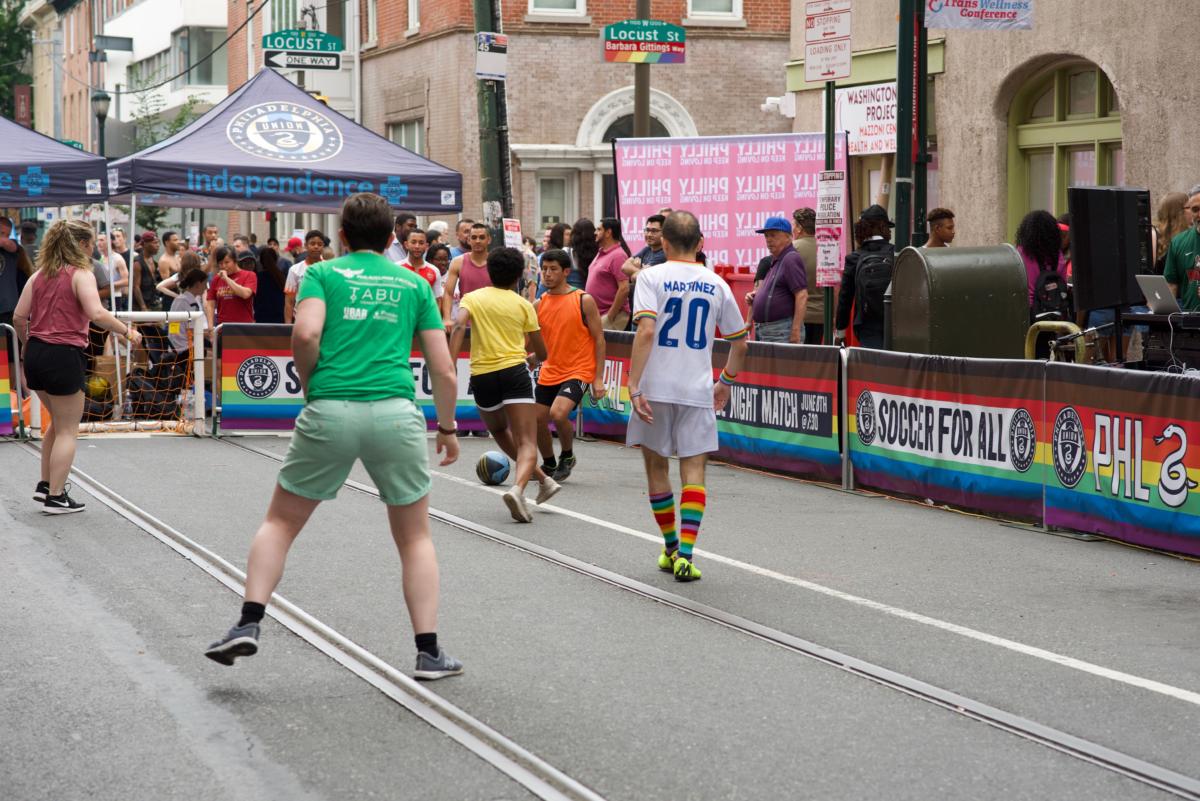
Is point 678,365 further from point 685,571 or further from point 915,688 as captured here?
point 915,688

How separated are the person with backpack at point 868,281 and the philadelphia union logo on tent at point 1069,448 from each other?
11.2 feet

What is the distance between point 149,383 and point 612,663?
11392 mm

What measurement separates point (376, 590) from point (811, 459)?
549cm

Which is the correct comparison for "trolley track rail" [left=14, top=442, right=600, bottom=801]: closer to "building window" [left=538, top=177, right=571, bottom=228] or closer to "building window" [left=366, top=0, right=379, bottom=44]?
"building window" [left=538, top=177, right=571, bottom=228]

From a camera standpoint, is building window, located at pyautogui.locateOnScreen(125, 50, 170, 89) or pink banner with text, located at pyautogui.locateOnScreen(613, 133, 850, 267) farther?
building window, located at pyautogui.locateOnScreen(125, 50, 170, 89)

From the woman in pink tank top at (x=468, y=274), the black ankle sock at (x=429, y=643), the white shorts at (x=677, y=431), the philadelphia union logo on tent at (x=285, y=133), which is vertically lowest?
the black ankle sock at (x=429, y=643)

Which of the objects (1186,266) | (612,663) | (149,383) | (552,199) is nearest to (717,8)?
(552,199)

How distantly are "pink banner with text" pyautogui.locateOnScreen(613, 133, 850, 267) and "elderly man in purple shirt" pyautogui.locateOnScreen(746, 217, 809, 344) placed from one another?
236cm

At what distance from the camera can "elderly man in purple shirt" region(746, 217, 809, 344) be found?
1455 centimetres

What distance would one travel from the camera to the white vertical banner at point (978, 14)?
13.8 m

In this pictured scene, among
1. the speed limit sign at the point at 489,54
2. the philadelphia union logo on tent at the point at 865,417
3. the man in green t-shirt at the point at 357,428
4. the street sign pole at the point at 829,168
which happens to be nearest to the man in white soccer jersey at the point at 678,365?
the man in green t-shirt at the point at 357,428

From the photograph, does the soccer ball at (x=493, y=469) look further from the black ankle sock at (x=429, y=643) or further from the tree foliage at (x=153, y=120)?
the tree foliage at (x=153, y=120)

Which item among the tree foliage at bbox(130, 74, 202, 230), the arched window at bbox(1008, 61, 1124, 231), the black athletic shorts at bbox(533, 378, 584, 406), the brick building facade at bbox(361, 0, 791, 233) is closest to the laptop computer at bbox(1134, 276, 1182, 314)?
the black athletic shorts at bbox(533, 378, 584, 406)

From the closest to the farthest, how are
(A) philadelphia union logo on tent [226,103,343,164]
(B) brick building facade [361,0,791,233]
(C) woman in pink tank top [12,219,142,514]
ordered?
(C) woman in pink tank top [12,219,142,514] < (A) philadelphia union logo on tent [226,103,343,164] < (B) brick building facade [361,0,791,233]
